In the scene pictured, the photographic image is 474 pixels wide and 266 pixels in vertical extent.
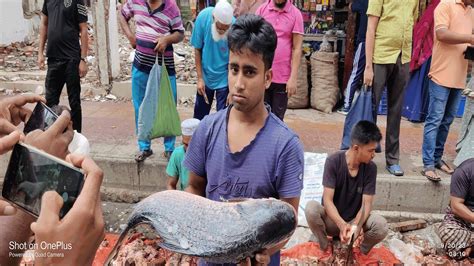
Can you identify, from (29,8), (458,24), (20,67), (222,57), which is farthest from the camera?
(29,8)

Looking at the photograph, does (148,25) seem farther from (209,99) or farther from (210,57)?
(209,99)

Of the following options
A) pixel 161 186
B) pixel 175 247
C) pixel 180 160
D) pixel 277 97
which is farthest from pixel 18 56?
pixel 175 247

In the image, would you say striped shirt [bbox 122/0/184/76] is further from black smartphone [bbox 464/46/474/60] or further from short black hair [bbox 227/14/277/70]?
black smartphone [bbox 464/46/474/60]

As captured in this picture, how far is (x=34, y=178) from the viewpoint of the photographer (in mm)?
1243

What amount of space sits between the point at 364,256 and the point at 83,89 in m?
5.76

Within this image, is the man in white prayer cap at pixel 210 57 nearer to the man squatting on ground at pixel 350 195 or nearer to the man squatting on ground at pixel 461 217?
the man squatting on ground at pixel 350 195

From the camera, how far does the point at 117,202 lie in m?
4.73

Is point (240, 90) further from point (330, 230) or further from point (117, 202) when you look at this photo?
point (117, 202)

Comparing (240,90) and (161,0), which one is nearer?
(240,90)

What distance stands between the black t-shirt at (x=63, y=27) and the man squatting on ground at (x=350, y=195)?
122 inches

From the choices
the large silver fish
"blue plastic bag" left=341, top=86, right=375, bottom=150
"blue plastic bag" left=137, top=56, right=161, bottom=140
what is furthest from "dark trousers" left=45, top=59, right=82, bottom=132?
the large silver fish

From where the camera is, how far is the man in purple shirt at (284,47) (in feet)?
14.2

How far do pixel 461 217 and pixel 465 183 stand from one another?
0.30 m

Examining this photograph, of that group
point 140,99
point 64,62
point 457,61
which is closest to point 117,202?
point 140,99
